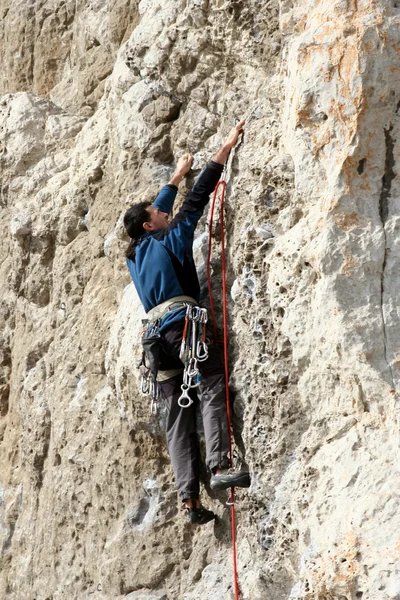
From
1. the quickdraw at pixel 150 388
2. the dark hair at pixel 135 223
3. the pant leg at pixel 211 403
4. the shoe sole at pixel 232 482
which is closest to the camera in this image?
the shoe sole at pixel 232 482

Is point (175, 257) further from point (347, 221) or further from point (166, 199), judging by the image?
point (347, 221)

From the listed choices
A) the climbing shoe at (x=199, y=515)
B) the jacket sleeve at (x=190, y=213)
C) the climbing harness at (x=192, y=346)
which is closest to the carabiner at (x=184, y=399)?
the climbing harness at (x=192, y=346)

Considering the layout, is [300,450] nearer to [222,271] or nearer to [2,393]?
[222,271]

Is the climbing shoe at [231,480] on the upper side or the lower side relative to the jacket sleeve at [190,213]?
lower

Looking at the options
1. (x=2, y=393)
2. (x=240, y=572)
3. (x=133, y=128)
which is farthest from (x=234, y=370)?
(x=2, y=393)

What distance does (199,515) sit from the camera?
17.2 ft

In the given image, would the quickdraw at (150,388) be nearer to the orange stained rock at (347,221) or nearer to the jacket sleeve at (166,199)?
the jacket sleeve at (166,199)

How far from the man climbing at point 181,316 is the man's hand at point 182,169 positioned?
49 cm

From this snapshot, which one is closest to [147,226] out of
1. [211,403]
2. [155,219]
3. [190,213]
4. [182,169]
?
[155,219]

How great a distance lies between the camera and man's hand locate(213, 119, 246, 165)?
5371 millimetres

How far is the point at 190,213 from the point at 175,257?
0.29 m

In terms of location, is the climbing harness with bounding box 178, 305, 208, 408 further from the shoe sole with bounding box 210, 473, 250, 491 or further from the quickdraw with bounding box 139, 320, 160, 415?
the shoe sole with bounding box 210, 473, 250, 491

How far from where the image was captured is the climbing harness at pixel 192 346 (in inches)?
202

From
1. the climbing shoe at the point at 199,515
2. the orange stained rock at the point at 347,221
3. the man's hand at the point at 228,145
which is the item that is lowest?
the climbing shoe at the point at 199,515
